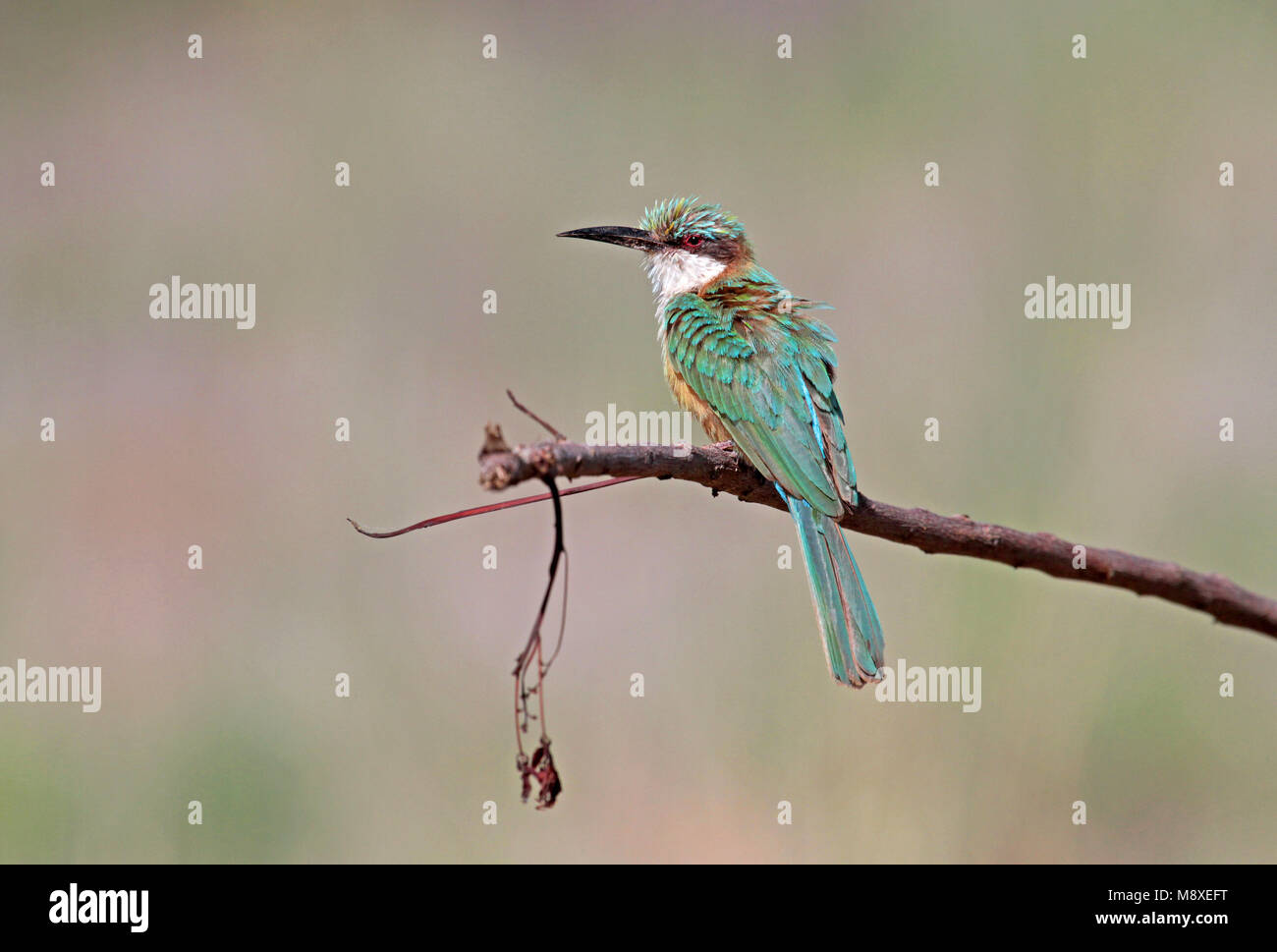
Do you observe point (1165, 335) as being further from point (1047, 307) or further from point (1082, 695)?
point (1082, 695)

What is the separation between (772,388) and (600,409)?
6.41ft

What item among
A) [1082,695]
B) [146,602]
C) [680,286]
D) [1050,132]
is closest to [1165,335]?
[1050,132]

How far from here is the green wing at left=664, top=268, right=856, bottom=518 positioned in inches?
118

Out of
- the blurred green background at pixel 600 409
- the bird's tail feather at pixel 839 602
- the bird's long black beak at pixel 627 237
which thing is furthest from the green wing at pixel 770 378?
the blurred green background at pixel 600 409

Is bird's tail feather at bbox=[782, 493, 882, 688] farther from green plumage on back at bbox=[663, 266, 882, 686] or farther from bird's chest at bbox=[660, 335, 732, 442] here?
bird's chest at bbox=[660, 335, 732, 442]

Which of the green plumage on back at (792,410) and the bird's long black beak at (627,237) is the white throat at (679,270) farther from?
the green plumage on back at (792,410)

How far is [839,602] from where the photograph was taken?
116 inches

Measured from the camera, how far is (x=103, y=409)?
5.72 meters

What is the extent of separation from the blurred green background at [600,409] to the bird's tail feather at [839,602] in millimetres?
1320

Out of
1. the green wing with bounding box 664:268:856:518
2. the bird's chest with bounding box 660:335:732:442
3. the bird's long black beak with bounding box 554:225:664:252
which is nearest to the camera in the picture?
the green wing with bounding box 664:268:856:518

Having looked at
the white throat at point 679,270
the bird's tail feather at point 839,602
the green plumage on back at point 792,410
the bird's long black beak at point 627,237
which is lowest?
the bird's tail feather at point 839,602

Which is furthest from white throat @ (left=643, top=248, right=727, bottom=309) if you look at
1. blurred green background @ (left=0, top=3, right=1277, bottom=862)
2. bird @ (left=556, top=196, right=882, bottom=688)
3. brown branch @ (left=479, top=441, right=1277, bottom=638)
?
brown branch @ (left=479, top=441, right=1277, bottom=638)

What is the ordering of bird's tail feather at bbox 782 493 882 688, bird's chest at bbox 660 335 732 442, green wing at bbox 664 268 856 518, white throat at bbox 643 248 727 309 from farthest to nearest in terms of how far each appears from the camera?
white throat at bbox 643 248 727 309 → bird's chest at bbox 660 335 732 442 → green wing at bbox 664 268 856 518 → bird's tail feather at bbox 782 493 882 688

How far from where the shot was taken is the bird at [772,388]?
9.61 feet
